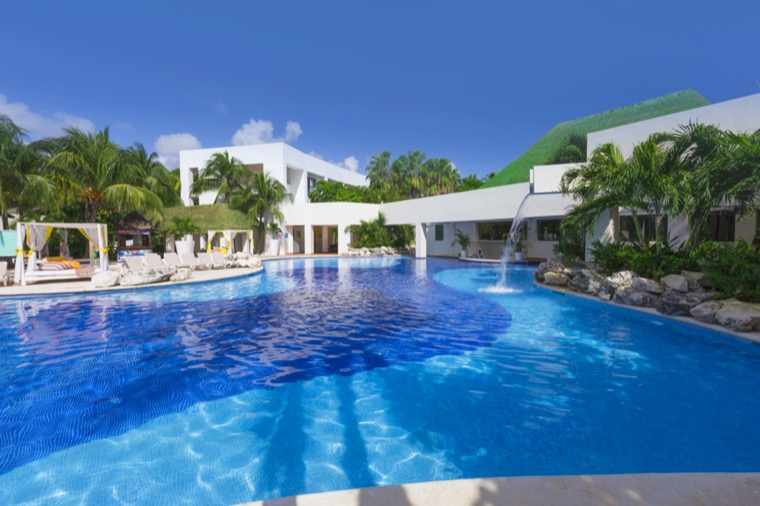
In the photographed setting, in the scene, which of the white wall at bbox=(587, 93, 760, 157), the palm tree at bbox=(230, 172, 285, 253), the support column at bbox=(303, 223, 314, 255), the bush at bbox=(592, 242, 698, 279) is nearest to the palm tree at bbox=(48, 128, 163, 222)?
the palm tree at bbox=(230, 172, 285, 253)

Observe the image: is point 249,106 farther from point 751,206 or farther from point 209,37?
point 751,206

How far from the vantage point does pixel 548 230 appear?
2167 cm

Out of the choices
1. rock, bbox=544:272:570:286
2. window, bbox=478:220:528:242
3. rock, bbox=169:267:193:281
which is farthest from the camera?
window, bbox=478:220:528:242

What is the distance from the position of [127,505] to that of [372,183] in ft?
143

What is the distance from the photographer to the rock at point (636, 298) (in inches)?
343

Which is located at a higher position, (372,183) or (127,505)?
(372,183)

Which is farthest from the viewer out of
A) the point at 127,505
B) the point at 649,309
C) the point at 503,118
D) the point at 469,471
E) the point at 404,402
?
the point at 503,118

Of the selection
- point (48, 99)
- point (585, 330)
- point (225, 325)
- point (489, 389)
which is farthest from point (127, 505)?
point (48, 99)

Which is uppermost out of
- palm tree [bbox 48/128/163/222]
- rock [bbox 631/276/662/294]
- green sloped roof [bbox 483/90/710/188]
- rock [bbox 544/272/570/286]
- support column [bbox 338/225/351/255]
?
green sloped roof [bbox 483/90/710/188]

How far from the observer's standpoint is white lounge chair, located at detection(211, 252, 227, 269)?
18987 mm

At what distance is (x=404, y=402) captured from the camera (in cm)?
443

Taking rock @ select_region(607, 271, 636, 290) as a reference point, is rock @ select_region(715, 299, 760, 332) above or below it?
below

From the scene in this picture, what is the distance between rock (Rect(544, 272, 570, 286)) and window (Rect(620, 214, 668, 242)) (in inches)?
97.9

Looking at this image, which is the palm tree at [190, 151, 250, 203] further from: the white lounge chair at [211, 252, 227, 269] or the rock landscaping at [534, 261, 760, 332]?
the rock landscaping at [534, 261, 760, 332]
